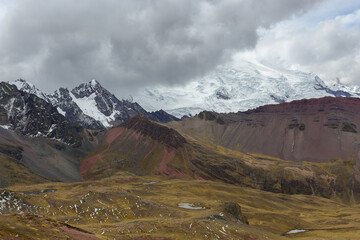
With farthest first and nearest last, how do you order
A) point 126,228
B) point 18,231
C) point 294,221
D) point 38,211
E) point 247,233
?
point 294,221 → point 38,211 → point 247,233 → point 126,228 → point 18,231

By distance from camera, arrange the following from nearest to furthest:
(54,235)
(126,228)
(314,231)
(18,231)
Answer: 1. (18,231)
2. (54,235)
3. (126,228)
4. (314,231)

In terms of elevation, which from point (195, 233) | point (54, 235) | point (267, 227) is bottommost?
point (267, 227)

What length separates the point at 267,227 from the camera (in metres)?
128

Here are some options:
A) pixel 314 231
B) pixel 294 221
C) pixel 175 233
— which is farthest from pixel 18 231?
pixel 294 221

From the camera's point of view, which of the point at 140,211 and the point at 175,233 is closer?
the point at 175,233

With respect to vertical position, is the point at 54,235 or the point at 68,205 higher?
the point at 54,235

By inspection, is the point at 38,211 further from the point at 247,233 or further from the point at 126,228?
the point at 247,233

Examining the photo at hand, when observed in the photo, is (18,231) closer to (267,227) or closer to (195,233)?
(195,233)

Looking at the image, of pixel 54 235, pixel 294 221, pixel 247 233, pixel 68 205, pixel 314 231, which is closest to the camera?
pixel 54 235

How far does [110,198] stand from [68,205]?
13.9 m

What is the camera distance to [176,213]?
102688 mm

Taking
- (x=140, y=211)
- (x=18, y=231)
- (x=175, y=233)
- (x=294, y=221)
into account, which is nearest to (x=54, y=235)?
(x=18, y=231)

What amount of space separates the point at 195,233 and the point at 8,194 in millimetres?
49023

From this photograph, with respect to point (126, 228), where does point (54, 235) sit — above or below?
above
